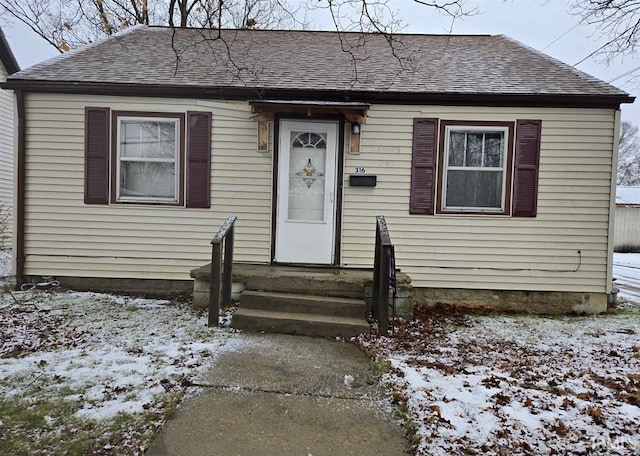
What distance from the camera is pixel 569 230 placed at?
6.27 m

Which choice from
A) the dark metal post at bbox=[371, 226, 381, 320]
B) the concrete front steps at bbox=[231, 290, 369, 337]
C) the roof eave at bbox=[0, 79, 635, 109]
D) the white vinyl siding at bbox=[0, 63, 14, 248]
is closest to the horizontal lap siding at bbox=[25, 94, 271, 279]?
the roof eave at bbox=[0, 79, 635, 109]

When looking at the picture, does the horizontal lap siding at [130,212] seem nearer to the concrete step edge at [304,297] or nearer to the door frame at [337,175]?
the door frame at [337,175]

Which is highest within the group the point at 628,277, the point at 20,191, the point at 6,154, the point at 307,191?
the point at 6,154

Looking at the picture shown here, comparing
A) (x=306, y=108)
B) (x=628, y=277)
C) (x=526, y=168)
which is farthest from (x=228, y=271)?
(x=628, y=277)

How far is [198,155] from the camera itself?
6258mm

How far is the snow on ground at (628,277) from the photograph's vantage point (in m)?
8.45

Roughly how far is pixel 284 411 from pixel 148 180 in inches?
180

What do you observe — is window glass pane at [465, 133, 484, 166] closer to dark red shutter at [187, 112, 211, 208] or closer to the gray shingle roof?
the gray shingle roof

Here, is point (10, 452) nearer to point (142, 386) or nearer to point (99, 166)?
point (142, 386)

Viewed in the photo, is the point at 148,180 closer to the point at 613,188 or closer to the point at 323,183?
the point at 323,183

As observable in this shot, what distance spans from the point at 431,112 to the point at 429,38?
10.8 feet

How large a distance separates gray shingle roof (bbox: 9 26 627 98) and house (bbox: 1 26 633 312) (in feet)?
0.27

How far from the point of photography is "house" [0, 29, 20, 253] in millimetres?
11438

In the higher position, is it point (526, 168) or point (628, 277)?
point (526, 168)
